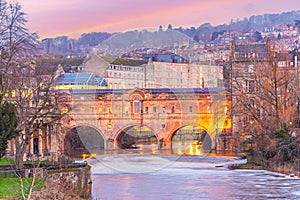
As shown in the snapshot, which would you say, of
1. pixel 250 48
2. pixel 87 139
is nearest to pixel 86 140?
pixel 87 139

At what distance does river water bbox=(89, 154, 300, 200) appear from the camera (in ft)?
94.1

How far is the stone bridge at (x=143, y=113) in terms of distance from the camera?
181 feet

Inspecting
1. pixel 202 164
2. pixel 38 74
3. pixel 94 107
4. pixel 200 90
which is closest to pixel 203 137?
pixel 200 90

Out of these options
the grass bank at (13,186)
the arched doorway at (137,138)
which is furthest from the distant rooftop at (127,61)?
the grass bank at (13,186)

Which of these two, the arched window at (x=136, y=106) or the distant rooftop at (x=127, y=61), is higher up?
the distant rooftop at (x=127, y=61)

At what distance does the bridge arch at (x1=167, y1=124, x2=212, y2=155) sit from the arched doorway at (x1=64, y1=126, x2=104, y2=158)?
5.84 meters

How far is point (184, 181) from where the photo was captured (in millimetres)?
33500

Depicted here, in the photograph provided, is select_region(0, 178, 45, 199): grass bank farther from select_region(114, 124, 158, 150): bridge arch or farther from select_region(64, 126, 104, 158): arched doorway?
select_region(114, 124, 158, 150): bridge arch

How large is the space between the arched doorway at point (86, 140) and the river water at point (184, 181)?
6.81m

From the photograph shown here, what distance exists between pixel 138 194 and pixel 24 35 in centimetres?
796

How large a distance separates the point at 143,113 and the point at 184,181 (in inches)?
944

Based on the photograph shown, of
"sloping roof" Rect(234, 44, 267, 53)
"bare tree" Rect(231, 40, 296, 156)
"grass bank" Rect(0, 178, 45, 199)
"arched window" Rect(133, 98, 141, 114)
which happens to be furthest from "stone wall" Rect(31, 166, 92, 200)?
"sloping roof" Rect(234, 44, 267, 53)

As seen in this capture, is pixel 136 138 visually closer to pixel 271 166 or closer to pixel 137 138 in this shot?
pixel 137 138

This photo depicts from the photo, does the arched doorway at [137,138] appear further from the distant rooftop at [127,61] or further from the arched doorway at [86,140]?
the distant rooftop at [127,61]
